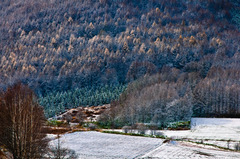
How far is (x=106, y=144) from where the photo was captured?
5372cm

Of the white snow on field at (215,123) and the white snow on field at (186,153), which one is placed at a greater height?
the white snow on field at (186,153)

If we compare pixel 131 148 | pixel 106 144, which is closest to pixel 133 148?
pixel 131 148

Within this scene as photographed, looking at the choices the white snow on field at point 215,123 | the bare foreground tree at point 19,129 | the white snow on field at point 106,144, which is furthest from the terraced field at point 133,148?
the white snow on field at point 215,123

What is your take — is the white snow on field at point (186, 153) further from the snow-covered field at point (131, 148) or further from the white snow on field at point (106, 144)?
the white snow on field at point (106, 144)

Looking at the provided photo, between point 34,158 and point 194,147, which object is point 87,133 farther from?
point 34,158

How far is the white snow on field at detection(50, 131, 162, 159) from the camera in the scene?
157 ft

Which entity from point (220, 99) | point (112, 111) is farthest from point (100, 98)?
point (220, 99)

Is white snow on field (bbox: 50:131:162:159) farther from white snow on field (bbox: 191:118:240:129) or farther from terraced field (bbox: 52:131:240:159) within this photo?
white snow on field (bbox: 191:118:240:129)

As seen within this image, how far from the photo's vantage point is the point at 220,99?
128750 millimetres

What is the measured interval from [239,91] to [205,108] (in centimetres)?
1806

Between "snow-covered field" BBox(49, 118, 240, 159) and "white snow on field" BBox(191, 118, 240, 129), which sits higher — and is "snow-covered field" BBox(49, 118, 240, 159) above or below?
above

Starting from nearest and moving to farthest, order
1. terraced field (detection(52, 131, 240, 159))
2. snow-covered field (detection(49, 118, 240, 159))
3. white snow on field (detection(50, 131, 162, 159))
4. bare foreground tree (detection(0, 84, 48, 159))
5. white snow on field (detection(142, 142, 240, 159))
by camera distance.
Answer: bare foreground tree (detection(0, 84, 48, 159)), white snow on field (detection(142, 142, 240, 159)), terraced field (detection(52, 131, 240, 159)), snow-covered field (detection(49, 118, 240, 159)), white snow on field (detection(50, 131, 162, 159))

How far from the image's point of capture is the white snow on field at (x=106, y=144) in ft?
157

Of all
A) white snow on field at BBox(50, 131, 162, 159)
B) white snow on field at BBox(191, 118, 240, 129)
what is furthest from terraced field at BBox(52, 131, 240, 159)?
white snow on field at BBox(191, 118, 240, 129)
